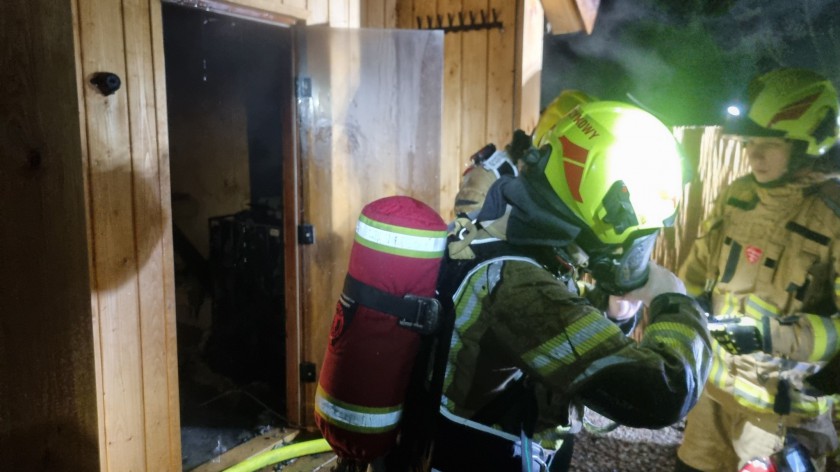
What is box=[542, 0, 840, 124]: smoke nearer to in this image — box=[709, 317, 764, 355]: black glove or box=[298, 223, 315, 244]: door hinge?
box=[298, 223, 315, 244]: door hinge

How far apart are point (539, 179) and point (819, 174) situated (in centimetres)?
209

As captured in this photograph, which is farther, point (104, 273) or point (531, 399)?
point (104, 273)

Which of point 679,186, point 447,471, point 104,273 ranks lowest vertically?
point 447,471

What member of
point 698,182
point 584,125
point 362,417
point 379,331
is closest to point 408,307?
point 379,331

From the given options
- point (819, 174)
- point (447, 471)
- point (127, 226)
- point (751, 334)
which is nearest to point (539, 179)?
point (447, 471)

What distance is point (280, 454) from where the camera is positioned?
390 cm

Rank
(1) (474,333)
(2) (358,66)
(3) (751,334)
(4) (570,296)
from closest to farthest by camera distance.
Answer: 1. (4) (570,296)
2. (1) (474,333)
3. (3) (751,334)
4. (2) (358,66)

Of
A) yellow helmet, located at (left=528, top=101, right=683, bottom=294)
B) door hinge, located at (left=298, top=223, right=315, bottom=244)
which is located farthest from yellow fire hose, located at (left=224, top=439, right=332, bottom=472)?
yellow helmet, located at (left=528, top=101, right=683, bottom=294)

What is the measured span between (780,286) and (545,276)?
2.13 metres

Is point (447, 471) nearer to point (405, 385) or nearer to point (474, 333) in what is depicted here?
point (405, 385)

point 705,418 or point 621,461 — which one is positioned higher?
point 705,418

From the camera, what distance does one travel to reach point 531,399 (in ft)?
5.94

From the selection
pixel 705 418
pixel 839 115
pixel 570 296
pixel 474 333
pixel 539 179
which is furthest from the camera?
pixel 705 418

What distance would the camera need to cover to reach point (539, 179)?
6.29 feet
